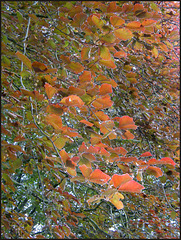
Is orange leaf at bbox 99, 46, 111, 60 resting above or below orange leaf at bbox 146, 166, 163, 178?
above

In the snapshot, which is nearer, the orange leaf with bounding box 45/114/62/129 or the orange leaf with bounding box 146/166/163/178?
the orange leaf with bounding box 45/114/62/129

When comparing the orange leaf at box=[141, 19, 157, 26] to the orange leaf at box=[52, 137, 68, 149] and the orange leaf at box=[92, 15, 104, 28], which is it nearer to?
the orange leaf at box=[92, 15, 104, 28]

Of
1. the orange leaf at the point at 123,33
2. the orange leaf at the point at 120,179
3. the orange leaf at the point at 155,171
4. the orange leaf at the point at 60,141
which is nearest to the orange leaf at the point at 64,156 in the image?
the orange leaf at the point at 60,141

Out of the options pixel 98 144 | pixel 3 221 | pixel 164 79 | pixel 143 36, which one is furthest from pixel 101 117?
pixel 164 79

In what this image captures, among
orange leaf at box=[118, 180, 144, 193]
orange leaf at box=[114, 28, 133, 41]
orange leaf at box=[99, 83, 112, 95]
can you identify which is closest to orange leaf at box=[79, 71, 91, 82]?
orange leaf at box=[99, 83, 112, 95]

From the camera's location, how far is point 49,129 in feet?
2.68

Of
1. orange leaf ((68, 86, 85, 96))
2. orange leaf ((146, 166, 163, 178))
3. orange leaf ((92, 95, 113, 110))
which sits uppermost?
orange leaf ((92, 95, 113, 110))

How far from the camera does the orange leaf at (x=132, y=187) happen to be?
0.50m

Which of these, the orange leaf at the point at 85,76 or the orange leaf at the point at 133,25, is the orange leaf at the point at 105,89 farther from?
the orange leaf at the point at 133,25

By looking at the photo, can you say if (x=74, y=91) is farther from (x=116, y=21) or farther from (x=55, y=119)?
(x=116, y=21)

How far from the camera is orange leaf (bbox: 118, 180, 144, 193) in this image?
498mm

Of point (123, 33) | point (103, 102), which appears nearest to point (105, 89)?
point (103, 102)

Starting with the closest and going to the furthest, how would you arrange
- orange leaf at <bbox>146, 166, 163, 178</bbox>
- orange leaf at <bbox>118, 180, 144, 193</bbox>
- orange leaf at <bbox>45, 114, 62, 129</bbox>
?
orange leaf at <bbox>118, 180, 144, 193</bbox>
orange leaf at <bbox>45, 114, 62, 129</bbox>
orange leaf at <bbox>146, 166, 163, 178</bbox>

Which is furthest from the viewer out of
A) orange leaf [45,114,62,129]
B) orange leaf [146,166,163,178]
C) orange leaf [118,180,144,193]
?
orange leaf [146,166,163,178]
